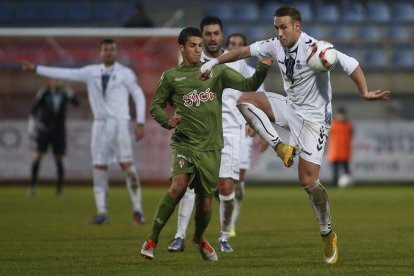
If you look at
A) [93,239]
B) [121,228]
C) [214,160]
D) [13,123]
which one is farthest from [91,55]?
[214,160]

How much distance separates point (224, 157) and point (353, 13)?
68.4 ft

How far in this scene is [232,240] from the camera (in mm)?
11727

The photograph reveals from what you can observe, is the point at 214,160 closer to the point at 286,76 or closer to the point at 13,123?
the point at 286,76

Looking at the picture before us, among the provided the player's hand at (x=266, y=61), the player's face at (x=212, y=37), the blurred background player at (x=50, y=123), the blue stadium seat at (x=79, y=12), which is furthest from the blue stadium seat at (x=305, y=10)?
the player's hand at (x=266, y=61)

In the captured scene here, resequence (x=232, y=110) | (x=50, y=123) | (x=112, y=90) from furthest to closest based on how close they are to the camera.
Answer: (x=50, y=123), (x=112, y=90), (x=232, y=110)

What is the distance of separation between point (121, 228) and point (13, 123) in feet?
38.3

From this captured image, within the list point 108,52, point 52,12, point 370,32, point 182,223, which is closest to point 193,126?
point 182,223

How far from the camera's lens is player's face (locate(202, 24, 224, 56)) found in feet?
34.9

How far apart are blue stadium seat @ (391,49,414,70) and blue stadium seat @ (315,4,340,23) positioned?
2.19 meters

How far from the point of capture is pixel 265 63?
344 inches

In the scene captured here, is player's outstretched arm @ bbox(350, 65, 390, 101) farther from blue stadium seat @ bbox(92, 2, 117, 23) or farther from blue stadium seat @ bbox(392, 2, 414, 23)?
blue stadium seat @ bbox(392, 2, 414, 23)

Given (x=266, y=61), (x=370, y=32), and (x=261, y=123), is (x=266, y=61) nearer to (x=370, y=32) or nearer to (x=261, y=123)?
(x=261, y=123)

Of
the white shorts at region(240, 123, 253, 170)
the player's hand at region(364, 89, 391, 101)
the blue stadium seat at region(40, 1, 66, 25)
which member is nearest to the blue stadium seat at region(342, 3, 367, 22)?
the blue stadium seat at region(40, 1, 66, 25)

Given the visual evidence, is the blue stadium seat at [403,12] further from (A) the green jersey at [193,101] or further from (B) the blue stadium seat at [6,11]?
(A) the green jersey at [193,101]
